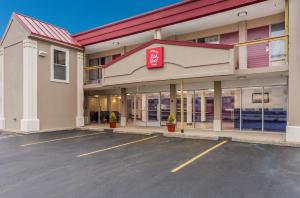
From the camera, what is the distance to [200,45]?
10.8 metres

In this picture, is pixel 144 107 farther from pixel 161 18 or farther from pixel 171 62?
pixel 161 18

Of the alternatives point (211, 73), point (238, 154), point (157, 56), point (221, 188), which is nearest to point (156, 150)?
point (238, 154)

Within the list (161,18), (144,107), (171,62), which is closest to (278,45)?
(171,62)

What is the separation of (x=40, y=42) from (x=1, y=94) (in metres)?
5.11

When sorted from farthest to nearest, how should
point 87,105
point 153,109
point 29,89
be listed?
point 87,105
point 153,109
point 29,89

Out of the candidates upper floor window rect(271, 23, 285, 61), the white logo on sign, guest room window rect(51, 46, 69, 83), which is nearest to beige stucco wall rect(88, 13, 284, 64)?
upper floor window rect(271, 23, 285, 61)

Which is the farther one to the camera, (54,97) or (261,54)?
(54,97)

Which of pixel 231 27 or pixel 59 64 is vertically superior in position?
pixel 231 27

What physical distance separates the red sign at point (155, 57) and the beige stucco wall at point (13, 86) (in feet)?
27.9

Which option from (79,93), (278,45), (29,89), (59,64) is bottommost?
(79,93)

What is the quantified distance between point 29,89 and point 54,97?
177cm

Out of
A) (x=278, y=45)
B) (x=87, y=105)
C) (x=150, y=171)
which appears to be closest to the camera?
(x=150, y=171)

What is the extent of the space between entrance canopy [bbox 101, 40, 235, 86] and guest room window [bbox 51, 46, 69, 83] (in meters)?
4.03

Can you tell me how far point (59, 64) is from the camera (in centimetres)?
1555
